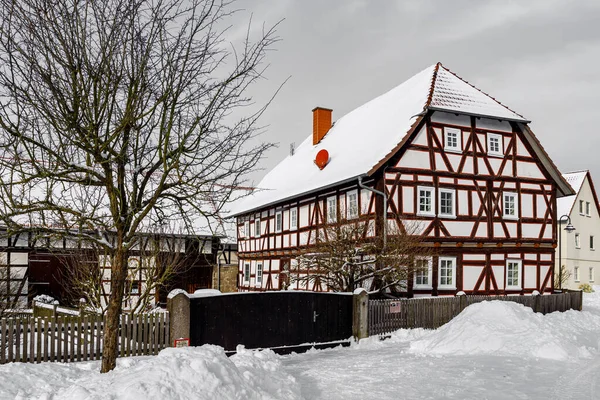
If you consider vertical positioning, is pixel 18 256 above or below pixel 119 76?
below

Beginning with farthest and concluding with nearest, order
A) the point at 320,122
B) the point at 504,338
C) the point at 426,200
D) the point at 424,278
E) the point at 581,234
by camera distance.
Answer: the point at 581,234, the point at 320,122, the point at 426,200, the point at 424,278, the point at 504,338

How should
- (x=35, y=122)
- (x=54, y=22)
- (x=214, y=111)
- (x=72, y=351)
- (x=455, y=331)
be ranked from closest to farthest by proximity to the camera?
(x=54, y=22) → (x=35, y=122) → (x=214, y=111) → (x=72, y=351) → (x=455, y=331)

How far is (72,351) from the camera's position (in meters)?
11.5

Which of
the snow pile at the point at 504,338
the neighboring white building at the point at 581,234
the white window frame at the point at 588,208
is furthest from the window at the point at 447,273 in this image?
the white window frame at the point at 588,208

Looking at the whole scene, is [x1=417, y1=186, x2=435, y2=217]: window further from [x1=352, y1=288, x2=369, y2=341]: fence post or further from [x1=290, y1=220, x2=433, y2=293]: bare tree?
[x1=352, y1=288, x2=369, y2=341]: fence post

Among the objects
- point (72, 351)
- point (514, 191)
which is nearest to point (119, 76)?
point (72, 351)

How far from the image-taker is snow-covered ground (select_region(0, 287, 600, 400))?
23.6 feet

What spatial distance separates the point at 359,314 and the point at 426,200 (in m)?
7.24

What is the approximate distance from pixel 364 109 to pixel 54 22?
74.0ft

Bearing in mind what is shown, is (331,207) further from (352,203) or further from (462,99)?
(462,99)

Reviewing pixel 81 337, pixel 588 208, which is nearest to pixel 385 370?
pixel 81 337

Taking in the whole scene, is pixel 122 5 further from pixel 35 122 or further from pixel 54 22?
pixel 35 122

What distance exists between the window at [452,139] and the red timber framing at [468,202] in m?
0.04

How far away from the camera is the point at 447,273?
21016mm
